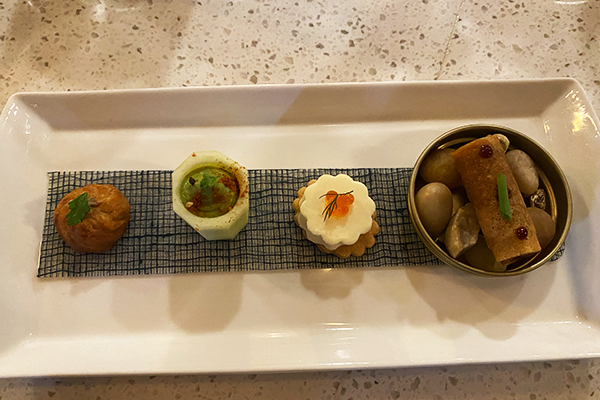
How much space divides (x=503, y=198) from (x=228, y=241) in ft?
3.05

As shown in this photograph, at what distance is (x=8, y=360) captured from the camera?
3.83 ft

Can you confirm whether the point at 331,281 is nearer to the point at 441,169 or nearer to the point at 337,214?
the point at 337,214

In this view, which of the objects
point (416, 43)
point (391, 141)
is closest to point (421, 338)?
→ point (391, 141)

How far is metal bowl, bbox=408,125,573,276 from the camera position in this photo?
1177 millimetres

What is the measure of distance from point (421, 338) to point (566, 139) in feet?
3.20

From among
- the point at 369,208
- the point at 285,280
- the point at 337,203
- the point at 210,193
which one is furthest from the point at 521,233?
the point at 210,193

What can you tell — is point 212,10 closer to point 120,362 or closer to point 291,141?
point 291,141

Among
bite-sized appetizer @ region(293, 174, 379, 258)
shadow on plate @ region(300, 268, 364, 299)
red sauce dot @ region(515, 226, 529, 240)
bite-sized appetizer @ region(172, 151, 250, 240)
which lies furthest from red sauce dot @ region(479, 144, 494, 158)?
bite-sized appetizer @ region(172, 151, 250, 240)

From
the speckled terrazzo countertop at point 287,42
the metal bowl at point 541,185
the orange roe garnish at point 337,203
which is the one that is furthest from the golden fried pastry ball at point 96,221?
the metal bowl at point 541,185

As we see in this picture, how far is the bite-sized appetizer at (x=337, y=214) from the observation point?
1.18 metres

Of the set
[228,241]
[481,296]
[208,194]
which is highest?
[208,194]

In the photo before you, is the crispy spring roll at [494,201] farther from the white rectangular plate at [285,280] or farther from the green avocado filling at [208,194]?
the green avocado filling at [208,194]

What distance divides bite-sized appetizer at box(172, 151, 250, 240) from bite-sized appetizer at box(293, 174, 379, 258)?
0.71 ft

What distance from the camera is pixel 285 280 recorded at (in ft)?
4.32
